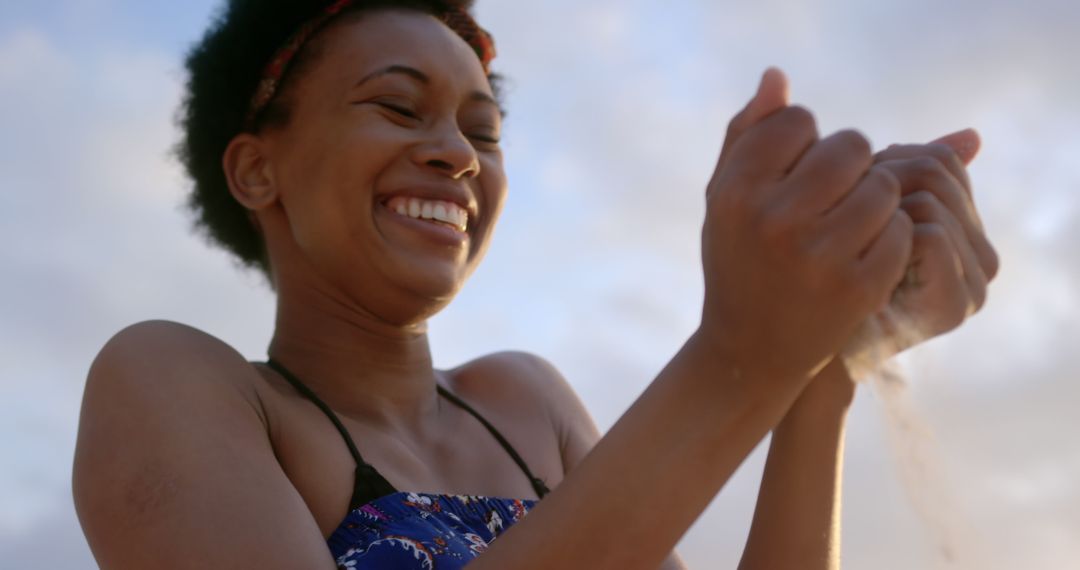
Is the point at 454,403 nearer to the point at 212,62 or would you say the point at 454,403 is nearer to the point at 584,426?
the point at 584,426

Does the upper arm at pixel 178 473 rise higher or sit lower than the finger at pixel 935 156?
lower

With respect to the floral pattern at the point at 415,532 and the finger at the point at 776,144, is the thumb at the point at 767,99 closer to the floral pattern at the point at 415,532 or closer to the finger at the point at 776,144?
the finger at the point at 776,144

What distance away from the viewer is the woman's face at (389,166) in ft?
8.54

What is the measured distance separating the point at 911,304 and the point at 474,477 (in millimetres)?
1396

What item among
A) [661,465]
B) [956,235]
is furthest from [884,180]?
[661,465]

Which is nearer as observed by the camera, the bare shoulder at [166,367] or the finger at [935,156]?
the finger at [935,156]

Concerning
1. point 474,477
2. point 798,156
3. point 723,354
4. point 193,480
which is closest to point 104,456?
point 193,480

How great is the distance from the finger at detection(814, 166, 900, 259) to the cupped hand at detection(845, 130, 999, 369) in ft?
0.36

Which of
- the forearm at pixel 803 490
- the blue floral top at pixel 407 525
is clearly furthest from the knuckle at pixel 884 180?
the blue floral top at pixel 407 525

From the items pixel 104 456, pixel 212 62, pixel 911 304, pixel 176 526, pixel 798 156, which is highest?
pixel 212 62

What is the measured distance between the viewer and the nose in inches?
104

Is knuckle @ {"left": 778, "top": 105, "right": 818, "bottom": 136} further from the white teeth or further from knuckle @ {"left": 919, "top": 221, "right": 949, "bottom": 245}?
the white teeth

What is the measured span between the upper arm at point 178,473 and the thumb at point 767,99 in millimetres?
1039

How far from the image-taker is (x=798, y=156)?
1470 millimetres
